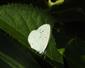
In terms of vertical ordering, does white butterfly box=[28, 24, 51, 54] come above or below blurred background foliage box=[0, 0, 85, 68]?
above

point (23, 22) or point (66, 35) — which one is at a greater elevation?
point (23, 22)

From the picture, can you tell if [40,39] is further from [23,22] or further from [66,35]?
[66,35]

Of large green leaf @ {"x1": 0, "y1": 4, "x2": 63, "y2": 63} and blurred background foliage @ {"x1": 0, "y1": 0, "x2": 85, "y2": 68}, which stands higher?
large green leaf @ {"x1": 0, "y1": 4, "x2": 63, "y2": 63}

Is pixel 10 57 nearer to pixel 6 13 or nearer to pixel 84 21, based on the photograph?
pixel 6 13

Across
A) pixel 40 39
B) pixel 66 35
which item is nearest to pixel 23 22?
pixel 40 39
